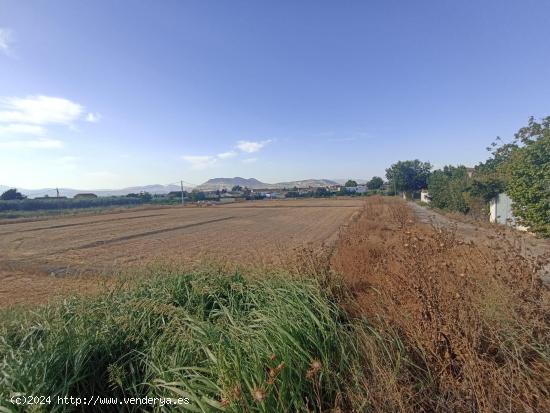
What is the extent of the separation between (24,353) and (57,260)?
12.9m

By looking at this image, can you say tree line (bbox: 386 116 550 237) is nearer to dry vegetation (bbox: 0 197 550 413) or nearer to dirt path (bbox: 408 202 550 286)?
dirt path (bbox: 408 202 550 286)

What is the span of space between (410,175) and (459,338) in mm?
88253

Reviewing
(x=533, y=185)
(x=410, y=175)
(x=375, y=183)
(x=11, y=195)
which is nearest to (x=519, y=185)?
(x=533, y=185)

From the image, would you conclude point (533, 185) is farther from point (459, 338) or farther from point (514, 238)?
point (459, 338)

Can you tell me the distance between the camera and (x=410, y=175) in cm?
8019

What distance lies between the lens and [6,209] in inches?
1892

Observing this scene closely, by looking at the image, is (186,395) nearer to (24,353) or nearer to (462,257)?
(24,353)

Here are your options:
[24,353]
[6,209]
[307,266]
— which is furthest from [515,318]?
[6,209]

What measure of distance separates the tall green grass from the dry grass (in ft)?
1.04

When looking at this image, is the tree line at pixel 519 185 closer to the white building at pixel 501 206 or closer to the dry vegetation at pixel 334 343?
the white building at pixel 501 206

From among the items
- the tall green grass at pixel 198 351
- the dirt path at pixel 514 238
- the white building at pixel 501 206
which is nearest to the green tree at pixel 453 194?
the white building at pixel 501 206

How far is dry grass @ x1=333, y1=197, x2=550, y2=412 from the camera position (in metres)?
1.82

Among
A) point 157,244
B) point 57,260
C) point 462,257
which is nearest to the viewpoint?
point 462,257

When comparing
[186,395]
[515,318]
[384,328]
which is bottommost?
[186,395]
